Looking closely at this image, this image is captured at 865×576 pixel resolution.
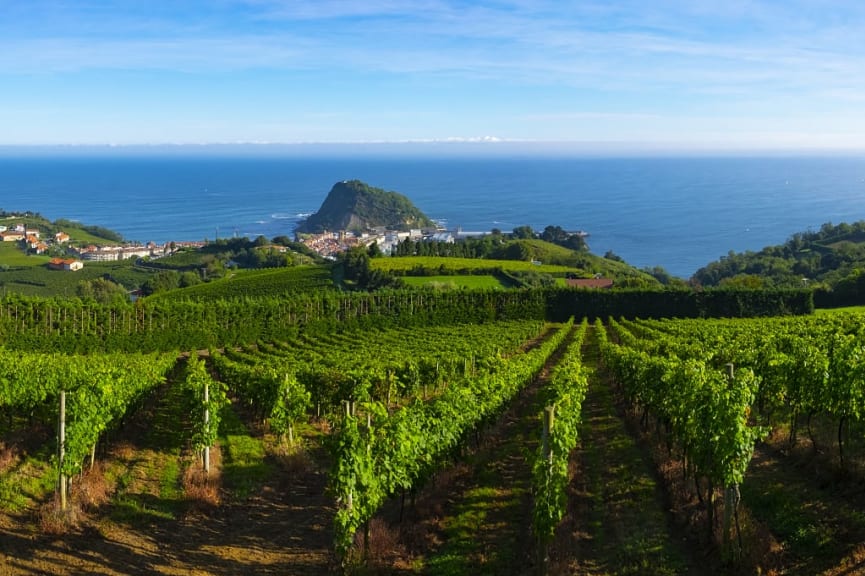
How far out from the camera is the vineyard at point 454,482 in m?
11.4

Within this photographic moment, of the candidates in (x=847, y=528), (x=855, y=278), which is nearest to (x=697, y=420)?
(x=847, y=528)

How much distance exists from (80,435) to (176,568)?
4.44 m

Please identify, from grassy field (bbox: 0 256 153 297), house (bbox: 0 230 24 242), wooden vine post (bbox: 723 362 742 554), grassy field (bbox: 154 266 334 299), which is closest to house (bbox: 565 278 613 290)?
grassy field (bbox: 154 266 334 299)

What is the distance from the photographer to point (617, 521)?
1305 cm

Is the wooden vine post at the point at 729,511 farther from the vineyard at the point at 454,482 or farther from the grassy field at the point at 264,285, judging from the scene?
the grassy field at the point at 264,285

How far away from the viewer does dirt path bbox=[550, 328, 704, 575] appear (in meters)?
11.3

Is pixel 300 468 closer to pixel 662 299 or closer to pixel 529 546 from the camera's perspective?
pixel 529 546

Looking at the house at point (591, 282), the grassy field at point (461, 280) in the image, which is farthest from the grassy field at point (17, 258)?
the house at point (591, 282)

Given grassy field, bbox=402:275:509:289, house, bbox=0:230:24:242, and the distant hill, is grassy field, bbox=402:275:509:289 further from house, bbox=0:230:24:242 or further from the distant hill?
house, bbox=0:230:24:242

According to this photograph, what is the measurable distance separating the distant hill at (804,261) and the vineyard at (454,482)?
97.4 meters

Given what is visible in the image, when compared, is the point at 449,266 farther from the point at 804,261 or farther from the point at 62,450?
the point at 62,450

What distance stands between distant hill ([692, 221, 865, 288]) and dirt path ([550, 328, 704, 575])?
320 ft

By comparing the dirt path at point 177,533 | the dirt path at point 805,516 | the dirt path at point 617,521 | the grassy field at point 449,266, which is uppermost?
the dirt path at point 805,516

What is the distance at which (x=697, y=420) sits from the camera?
40.5 feet
